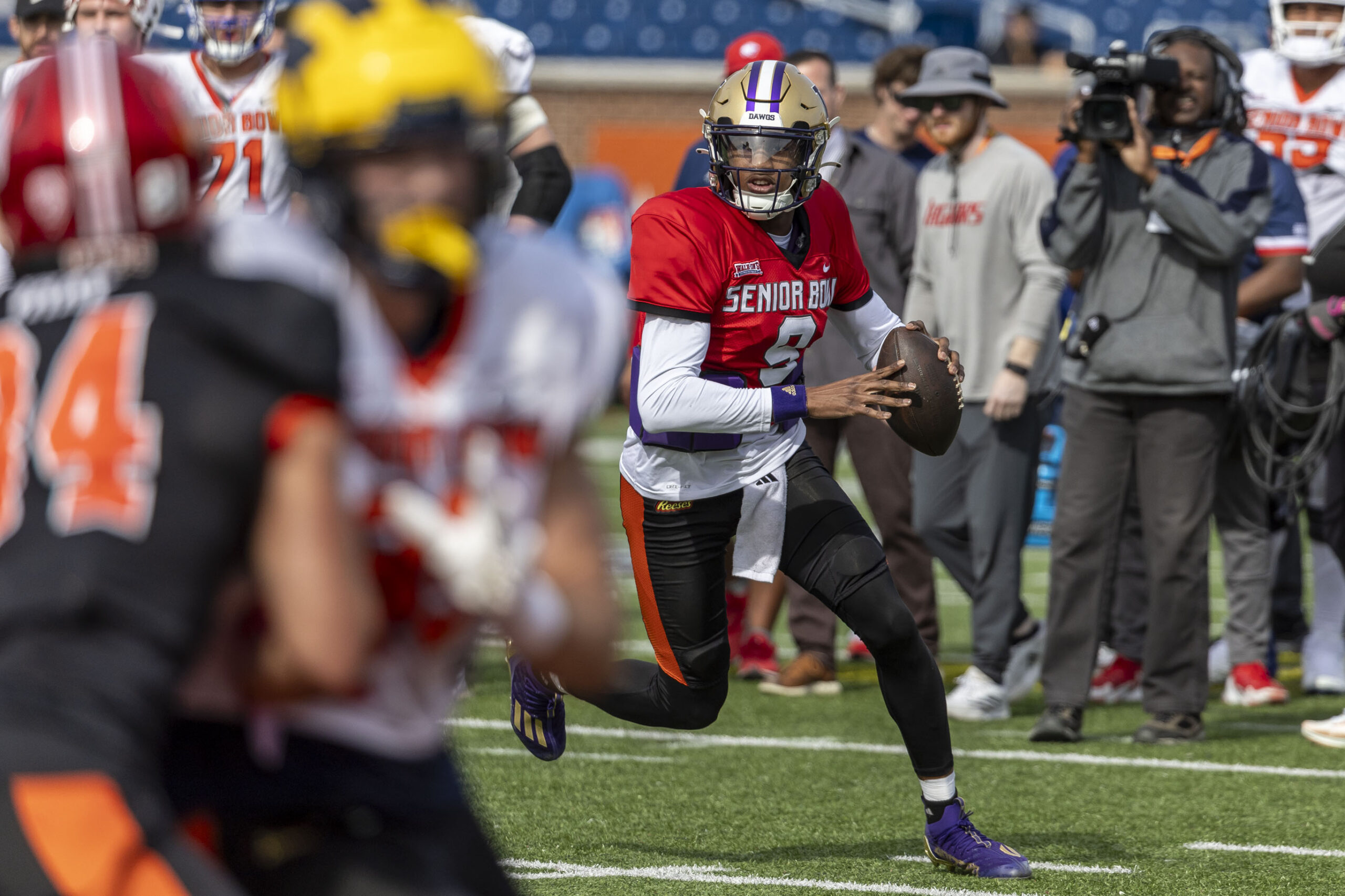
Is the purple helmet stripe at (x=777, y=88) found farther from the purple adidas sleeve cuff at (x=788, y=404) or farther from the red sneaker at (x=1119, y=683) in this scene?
the red sneaker at (x=1119, y=683)

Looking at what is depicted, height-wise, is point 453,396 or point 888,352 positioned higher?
point 453,396

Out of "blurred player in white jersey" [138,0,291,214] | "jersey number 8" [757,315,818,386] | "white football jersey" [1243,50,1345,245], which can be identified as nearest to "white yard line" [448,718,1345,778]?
"jersey number 8" [757,315,818,386]

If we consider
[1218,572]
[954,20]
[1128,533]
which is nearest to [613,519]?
[1218,572]

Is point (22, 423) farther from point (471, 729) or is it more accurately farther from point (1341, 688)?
point (1341, 688)

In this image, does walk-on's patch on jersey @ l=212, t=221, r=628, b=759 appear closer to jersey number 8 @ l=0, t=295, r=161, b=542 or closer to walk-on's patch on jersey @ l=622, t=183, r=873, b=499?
jersey number 8 @ l=0, t=295, r=161, b=542

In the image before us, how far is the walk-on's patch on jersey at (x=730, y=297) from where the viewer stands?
448 centimetres

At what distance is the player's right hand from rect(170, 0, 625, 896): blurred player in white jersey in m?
2.36

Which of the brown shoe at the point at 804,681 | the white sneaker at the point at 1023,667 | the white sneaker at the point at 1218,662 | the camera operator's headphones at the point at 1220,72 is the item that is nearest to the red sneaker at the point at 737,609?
the brown shoe at the point at 804,681

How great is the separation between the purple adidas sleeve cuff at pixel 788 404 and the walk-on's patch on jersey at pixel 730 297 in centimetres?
10

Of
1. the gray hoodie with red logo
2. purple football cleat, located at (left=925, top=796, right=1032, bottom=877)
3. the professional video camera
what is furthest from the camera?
the gray hoodie with red logo

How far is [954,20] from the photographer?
1898cm

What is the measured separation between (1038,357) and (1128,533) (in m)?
0.80

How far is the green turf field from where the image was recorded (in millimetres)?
4449

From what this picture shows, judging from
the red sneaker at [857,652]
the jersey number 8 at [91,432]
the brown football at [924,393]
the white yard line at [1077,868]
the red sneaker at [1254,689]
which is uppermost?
the jersey number 8 at [91,432]
